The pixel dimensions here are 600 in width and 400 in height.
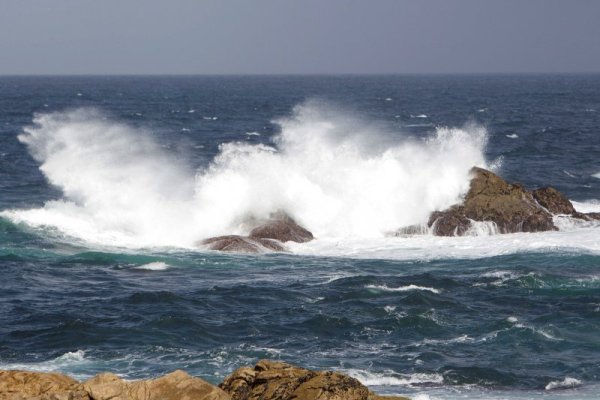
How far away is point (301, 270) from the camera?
99.9 feet

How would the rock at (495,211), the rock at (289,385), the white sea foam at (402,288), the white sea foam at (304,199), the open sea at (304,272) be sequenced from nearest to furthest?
the rock at (289,385) → the open sea at (304,272) → the white sea foam at (402,288) → the white sea foam at (304,199) → the rock at (495,211)

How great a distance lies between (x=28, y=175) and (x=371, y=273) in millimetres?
28490

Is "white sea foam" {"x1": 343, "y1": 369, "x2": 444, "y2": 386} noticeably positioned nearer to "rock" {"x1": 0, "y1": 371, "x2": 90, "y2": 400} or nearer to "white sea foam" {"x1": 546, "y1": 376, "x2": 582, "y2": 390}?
"white sea foam" {"x1": 546, "y1": 376, "x2": 582, "y2": 390}

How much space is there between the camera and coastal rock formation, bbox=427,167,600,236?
3531 centimetres

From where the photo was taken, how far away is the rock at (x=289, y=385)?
14.8m

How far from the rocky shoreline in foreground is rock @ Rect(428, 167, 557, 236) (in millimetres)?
20596

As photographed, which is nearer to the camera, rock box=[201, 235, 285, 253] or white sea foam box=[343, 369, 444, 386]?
white sea foam box=[343, 369, 444, 386]

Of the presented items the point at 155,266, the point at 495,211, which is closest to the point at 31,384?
the point at 155,266

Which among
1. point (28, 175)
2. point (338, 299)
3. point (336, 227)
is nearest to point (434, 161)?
point (336, 227)

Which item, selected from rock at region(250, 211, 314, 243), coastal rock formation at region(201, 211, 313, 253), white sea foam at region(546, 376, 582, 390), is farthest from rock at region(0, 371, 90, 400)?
rock at region(250, 211, 314, 243)

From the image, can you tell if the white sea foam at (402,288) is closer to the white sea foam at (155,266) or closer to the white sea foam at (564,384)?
the white sea foam at (155,266)

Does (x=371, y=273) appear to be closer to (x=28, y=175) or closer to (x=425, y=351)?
(x=425, y=351)

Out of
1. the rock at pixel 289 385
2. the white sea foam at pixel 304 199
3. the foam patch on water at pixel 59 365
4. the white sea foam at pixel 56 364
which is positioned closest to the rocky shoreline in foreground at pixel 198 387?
the rock at pixel 289 385

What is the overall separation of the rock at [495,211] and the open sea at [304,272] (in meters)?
0.74
